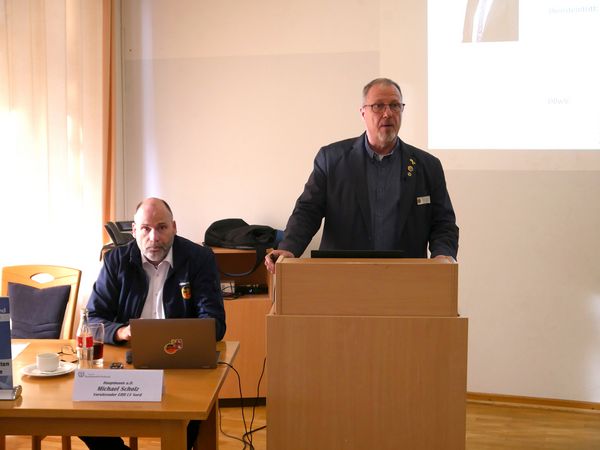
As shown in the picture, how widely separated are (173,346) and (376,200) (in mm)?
1134

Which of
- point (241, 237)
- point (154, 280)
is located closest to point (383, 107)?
point (154, 280)

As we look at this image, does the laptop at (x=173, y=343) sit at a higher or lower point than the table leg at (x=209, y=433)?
higher

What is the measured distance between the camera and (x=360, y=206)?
307 cm

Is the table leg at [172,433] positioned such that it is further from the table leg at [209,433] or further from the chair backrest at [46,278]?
the chair backrest at [46,278]

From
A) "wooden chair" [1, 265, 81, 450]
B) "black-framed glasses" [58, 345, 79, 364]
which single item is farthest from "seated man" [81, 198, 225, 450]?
"wooden chair" [1, 265, 81, 450]

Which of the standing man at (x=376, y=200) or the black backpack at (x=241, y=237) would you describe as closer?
the standing man at (x=376, y=200)

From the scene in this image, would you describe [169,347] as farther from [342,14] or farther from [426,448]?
A: [342,14]

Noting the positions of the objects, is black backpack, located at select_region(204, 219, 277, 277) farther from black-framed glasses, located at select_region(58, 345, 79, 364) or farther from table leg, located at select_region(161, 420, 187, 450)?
table leg, located at select_region(161, 420, 187, 450)

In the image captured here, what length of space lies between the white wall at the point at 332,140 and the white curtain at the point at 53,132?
48 cm

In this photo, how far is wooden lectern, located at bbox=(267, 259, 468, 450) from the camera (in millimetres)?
2105

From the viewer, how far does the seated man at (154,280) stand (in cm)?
293

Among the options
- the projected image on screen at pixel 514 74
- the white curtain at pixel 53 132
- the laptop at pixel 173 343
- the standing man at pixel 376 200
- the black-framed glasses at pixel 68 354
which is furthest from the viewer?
the projected image on screen at pixel 514 74

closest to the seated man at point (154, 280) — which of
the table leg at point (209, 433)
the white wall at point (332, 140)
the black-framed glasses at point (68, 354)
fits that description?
the black-framed glasses at point (68, 354)

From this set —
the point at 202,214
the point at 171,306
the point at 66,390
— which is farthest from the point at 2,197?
the point at 66,390
